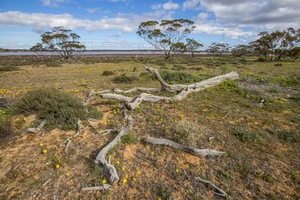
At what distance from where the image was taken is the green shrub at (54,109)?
15.1ft

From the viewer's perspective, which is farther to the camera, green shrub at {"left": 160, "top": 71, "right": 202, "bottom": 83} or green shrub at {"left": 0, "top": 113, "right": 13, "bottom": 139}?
green shrub at {"left": 160, "top": 71, "right": 202, "bottom": 83}

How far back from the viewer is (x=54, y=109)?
15.8 feet

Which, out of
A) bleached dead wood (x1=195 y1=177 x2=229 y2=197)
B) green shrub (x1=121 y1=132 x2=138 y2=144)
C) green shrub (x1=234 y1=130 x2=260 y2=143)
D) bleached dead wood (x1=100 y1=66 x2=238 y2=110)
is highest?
bleached dead wood (x1=100 y1=66 x2=238 y2=110)

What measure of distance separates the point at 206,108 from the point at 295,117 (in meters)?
2.83

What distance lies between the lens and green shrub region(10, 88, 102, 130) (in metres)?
4.60

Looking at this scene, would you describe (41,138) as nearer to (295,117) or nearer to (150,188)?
(150,188)

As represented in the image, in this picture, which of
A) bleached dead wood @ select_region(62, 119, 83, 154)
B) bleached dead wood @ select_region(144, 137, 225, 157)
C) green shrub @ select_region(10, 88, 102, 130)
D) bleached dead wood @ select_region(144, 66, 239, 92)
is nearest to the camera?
bleached dead wood @ select_region(144, 137, 225, 157)

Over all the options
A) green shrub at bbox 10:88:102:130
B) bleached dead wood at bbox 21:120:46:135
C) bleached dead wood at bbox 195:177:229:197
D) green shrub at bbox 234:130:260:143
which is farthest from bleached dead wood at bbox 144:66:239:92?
bleached dead wood at bbox 195:177:229:197

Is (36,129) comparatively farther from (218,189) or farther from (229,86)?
(229,86)

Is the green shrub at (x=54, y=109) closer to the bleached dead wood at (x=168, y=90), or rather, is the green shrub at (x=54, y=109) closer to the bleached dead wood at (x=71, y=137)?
the bleached dead wood at (x=71, y=137)

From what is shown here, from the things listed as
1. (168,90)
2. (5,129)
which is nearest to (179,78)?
(168,90)

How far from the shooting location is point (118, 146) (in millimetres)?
3738

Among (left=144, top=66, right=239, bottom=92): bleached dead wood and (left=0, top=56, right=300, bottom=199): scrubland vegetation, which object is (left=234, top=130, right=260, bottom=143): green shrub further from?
(left=144, top=66, right=239, bottom=92): bleached dead wood

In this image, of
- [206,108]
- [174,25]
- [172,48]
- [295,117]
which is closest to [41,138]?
[206,108]
